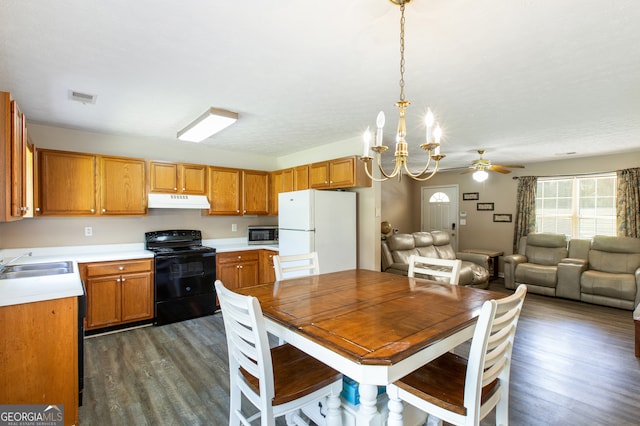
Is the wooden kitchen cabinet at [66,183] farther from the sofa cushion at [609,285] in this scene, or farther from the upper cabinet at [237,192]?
the sofa cushion at [609,285]

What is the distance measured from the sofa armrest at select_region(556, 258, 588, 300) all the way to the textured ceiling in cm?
225

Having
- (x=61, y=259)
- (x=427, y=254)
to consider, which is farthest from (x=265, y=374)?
(x=427, y=254)

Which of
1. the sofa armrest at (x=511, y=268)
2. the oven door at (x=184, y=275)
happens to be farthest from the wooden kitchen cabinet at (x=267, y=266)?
the sofa armrest at (x=511, y=268)

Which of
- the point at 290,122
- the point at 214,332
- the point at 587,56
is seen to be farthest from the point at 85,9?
the point at 214,332

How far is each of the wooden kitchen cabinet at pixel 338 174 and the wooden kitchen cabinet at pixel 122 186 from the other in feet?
7.15

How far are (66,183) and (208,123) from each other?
5.97 feet

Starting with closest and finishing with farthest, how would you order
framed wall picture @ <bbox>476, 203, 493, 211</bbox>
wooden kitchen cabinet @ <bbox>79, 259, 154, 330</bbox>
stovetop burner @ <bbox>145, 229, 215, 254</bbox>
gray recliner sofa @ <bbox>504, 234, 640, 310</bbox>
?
wooden kitchen cabinet @ <bbox>79, 259, 154, 330</bbox> → stovetop burner @ <bbox>145, 229, 215, 254</bbox> → gray recliner sofa @ <bbox>504, 234, 640, 310</bbox> → framed wall picture @ <bbox>476, 203, 493, 211</bbox>

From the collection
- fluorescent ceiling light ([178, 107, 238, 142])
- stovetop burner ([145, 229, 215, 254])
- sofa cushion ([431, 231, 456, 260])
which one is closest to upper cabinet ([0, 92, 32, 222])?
fluorescent ceiling light ([178, 107, 238, 142])

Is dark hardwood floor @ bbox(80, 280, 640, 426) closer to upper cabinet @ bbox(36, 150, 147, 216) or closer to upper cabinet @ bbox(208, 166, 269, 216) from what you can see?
upper cabinet @ bbox(36, 150, 147, 216)

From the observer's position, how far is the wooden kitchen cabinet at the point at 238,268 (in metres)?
4.22

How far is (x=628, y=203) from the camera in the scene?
488 centimetres

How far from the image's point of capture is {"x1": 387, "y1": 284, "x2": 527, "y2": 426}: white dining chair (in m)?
1.21

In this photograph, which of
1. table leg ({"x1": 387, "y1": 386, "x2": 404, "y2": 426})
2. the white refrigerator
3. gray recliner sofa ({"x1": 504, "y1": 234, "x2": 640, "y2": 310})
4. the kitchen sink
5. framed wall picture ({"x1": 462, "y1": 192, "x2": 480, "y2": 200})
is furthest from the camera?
framed wall picture ({"x1": 462, "y1": 192, "x2": 480, "y2": 200})

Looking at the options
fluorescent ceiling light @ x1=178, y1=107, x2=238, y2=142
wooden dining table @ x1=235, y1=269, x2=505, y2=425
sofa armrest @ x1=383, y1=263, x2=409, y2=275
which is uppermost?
fluorescent ceiling light @ x1=178, y1=107, x2=238, y2=142
